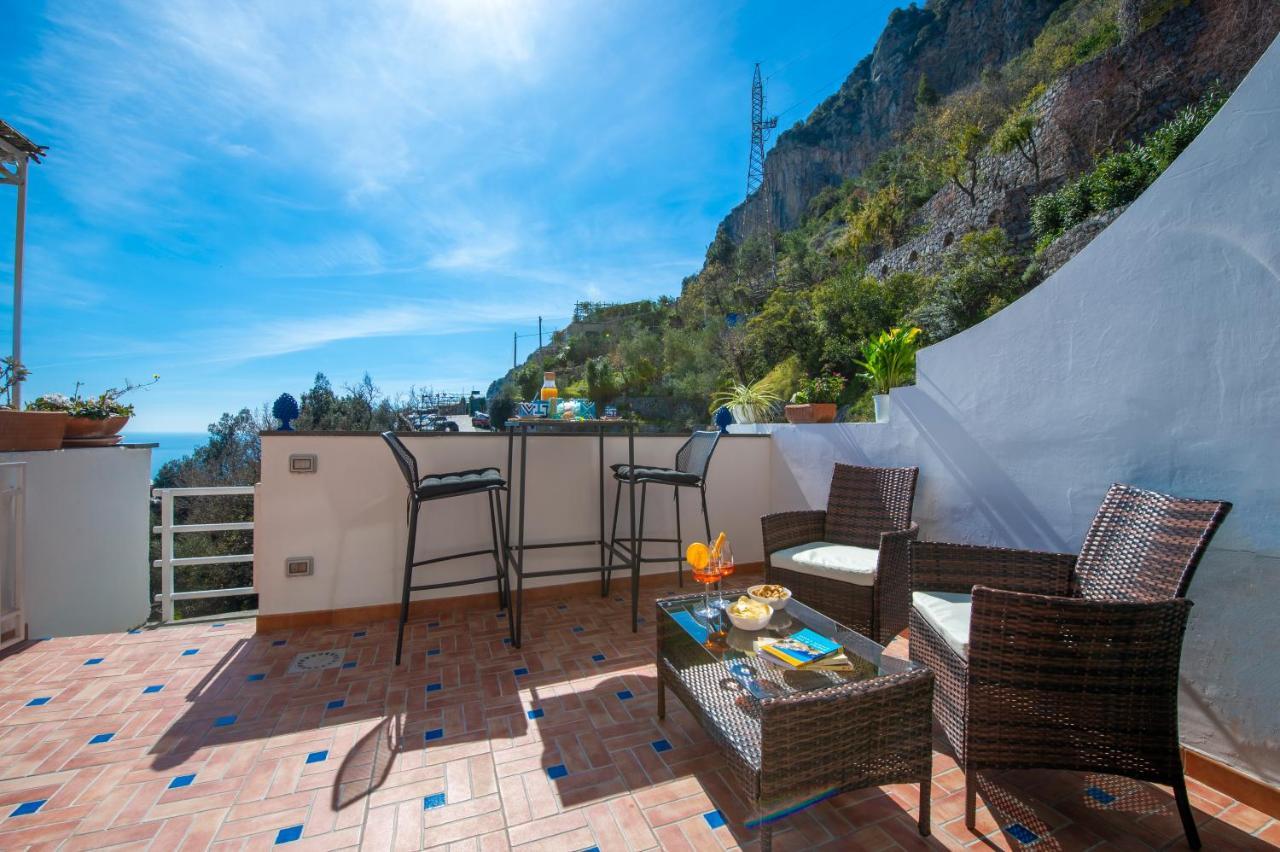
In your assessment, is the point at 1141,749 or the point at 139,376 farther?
the point at 139,376

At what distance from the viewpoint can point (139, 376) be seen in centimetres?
360

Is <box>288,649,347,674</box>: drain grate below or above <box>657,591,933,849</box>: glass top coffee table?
below

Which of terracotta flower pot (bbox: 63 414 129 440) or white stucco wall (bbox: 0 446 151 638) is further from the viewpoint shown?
terracotta flower pot (bbox: 63 414 129 440)

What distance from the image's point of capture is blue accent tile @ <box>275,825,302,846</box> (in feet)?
4.50

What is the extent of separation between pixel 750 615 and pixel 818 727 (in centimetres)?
54

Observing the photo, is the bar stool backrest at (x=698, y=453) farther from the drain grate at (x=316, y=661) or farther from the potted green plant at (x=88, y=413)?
the potted green plant at (x=88, y=413)

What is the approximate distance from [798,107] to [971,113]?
22.6 metres

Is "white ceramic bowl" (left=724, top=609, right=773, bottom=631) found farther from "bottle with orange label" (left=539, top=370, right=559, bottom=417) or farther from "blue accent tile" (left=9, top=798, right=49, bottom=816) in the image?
"blue accent tile" (left=9, top=798, right=49, bottom=816)

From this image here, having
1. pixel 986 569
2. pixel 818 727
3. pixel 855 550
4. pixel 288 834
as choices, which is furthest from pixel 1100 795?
pixel 288 834

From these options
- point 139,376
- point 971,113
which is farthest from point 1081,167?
point 139,376

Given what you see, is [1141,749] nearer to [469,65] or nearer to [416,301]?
[469,65]

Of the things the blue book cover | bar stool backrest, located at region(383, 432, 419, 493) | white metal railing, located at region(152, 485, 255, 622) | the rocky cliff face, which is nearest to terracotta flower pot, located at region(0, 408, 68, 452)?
white metal railing, located at region(152, 485, 255, 622)

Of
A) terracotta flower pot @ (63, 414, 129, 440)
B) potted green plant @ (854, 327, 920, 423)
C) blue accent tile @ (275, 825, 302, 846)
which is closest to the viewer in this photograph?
blue accent tile @ (275, 825, 302, 846)

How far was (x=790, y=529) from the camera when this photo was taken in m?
2.79
